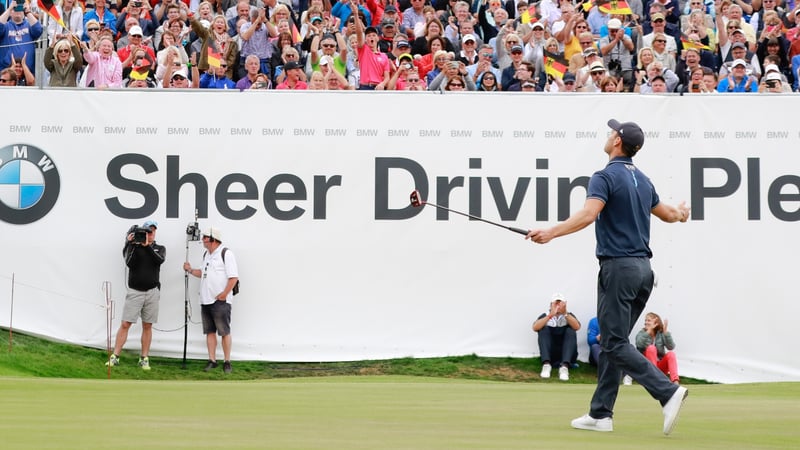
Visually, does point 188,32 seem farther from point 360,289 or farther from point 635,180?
point 635,180

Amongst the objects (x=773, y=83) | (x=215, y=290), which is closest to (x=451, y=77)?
(x=773, y=83)

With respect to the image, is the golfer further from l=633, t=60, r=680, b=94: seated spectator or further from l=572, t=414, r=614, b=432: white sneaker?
l=633, t=60, r=680, b=94: seated spectator

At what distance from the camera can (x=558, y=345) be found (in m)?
18.3

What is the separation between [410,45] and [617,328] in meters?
13.9

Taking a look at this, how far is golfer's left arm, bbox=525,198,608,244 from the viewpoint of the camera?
333 inches

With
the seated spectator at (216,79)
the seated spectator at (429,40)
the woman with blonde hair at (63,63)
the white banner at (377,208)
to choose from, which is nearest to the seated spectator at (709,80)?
the white banner at (377,208)

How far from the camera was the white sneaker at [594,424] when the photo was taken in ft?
28.3

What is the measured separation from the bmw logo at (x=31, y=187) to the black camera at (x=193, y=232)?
6.40 feet

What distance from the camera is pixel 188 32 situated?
21688 millimetres

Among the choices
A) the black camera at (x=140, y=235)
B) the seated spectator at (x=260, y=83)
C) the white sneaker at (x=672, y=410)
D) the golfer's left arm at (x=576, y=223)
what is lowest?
the white sneaker at (x=672, y=410)

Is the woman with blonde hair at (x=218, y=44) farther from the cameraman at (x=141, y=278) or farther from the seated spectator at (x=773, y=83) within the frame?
the seated spectator at (x=773, y=83)

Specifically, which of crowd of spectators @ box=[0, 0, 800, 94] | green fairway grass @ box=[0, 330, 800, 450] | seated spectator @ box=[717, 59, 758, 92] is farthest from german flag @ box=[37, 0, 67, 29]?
seated spectator @ box=[717, 59, 758, 92]

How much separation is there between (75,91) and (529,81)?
6478 millimetres

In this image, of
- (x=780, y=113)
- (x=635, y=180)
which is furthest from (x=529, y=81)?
(x=635, y=180)
